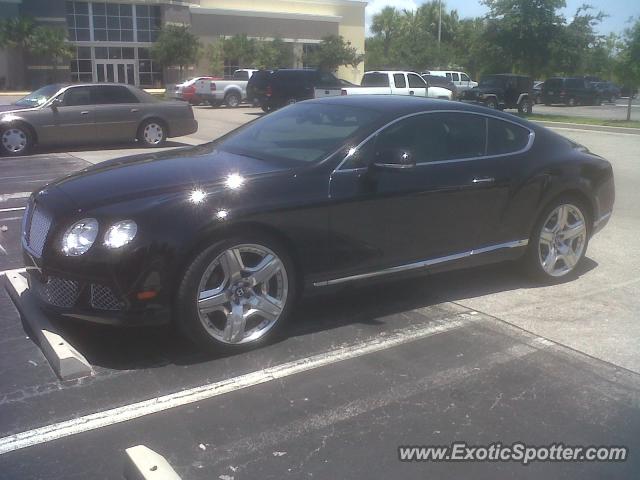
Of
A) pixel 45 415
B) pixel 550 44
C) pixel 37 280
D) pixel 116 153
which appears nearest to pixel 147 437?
pixel 45 415

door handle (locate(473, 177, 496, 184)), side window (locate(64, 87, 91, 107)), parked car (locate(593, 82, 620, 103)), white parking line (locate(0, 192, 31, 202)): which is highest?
parked car (locate(593, 82, 620, 103))

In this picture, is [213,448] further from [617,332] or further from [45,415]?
[617,332]

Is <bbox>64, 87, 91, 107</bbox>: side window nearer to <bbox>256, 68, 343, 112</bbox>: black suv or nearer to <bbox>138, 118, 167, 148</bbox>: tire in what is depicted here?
<bbox>138, 118, 167, 148</bbox>: tire

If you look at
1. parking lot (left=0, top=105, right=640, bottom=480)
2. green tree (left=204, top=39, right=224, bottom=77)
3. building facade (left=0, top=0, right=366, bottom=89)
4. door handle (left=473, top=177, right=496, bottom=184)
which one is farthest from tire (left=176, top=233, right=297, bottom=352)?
building facade (left=0, top=0, right=366, bottom=89)

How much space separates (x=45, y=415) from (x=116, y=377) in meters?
0.49

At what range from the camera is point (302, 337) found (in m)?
4.50

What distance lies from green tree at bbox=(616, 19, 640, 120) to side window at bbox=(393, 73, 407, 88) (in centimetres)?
748

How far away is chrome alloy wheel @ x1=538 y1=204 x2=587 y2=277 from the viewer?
221 inches

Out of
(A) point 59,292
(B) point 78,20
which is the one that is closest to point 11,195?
(A) point 59,292

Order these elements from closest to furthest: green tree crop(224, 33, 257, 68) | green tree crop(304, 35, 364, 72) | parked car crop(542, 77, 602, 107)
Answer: parked car crop(542, 77, 602, 107)
green tree crop(224, 33, 257, 68)
green tree crop(304, 35, 364, 72)

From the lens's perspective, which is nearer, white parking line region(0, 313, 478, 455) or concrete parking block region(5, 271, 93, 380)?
white parking line region(0, 313, 478, 455)

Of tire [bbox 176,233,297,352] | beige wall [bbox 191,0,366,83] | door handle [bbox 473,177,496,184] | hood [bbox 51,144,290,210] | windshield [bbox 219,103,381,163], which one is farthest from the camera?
beige wall [bbox 191,0,366,83]

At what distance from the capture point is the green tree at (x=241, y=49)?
47.0m

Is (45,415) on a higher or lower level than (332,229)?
lower
